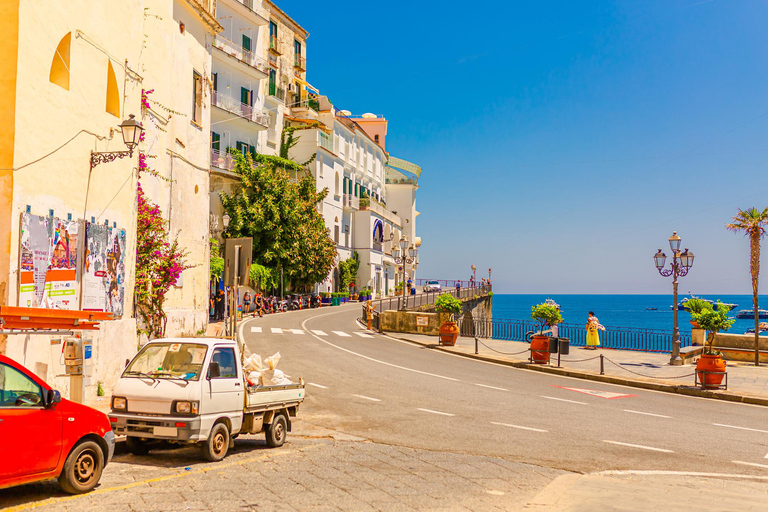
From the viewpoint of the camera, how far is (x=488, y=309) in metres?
83.4

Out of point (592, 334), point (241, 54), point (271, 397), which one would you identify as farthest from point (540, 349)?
point (241, 54)

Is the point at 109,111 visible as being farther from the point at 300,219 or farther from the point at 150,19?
the point at 300,219

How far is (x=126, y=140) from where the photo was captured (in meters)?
12.5

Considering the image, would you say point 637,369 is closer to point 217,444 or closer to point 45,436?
point 217,444

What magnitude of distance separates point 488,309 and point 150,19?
68820 mm

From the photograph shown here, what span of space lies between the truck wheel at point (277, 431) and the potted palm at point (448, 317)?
62.2ft

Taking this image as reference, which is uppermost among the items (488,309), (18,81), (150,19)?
(150,19)

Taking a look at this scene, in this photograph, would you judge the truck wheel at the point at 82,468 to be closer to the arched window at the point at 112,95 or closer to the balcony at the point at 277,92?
the arched window at the point at 112,95

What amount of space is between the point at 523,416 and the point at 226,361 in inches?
282

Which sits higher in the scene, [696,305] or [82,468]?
[696,305]

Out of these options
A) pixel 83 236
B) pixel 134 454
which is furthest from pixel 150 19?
A: pixel 134 454

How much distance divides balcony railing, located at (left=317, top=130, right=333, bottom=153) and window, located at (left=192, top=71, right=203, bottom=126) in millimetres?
33353

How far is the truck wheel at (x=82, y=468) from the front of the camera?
22.3 ft

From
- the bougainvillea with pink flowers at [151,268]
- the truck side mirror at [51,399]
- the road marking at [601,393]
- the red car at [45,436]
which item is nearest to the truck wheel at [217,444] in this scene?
the red car at [45,436]
